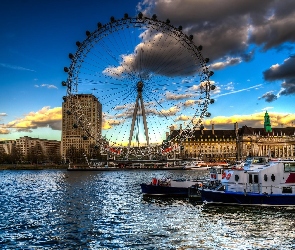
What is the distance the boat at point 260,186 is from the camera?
140ft

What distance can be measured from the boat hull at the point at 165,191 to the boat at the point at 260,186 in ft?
31.3

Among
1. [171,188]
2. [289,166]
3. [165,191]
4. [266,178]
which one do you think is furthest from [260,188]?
[165,191]

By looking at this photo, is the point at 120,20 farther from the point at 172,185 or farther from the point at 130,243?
the point at 130,243

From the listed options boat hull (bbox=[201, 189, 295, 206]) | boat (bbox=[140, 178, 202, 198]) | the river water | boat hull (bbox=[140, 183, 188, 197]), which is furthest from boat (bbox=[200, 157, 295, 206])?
boat hull (bbox=[140, 183, 188, 197])

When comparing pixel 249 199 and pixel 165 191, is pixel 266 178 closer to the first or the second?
pixel 249 199

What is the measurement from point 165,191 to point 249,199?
48.2 ft

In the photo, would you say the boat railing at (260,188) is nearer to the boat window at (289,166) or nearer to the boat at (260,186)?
the boat at (260,186)

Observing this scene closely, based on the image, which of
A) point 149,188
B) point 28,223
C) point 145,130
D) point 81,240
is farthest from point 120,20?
point 81,240

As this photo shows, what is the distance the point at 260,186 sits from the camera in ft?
143

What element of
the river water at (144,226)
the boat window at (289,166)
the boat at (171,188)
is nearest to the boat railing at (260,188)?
the boat window at (289,166)

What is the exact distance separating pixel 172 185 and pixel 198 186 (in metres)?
4.22

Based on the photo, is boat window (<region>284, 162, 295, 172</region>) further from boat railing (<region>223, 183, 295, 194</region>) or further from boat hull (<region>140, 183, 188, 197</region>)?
boat hull (<region>140, 183, 188, 197</region>)

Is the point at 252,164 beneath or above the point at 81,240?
above

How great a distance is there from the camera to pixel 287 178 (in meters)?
43.3
